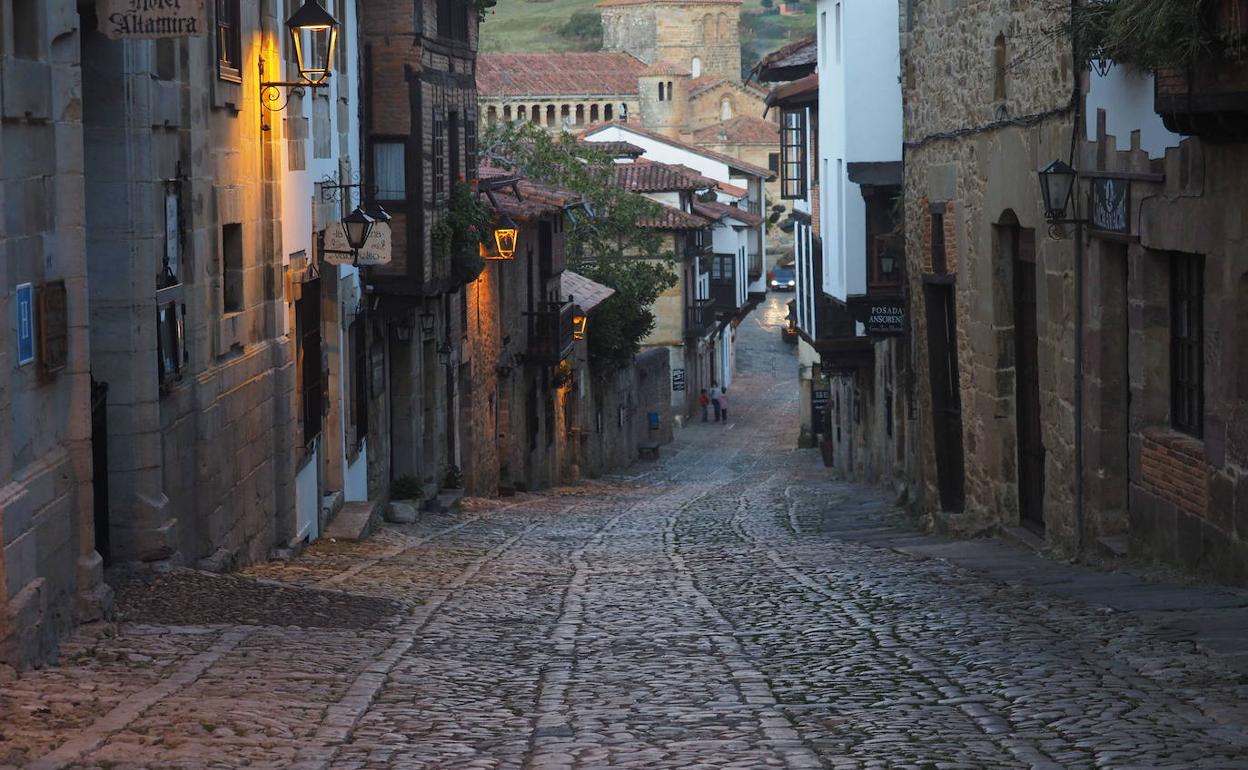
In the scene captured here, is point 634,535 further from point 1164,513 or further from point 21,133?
point 21,133

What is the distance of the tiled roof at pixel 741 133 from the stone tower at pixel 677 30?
85.3 feet

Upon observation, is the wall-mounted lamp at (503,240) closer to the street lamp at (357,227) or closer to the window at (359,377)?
the window at (359,377)

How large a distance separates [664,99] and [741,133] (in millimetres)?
14109

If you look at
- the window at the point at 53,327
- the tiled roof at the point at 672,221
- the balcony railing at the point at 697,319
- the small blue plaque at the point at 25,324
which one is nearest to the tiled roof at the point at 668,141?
the balcony railing at the point at 697,319

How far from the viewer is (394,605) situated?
11.8m

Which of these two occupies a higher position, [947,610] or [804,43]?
[804,43]

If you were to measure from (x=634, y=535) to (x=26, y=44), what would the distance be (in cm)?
1306

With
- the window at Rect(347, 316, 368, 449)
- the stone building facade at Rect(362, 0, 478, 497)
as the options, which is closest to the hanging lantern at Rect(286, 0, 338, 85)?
the window at Rect(347, 316, 368, 449)

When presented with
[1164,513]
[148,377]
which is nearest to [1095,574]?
[1164,513]

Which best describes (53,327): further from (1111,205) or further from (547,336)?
(547,336)

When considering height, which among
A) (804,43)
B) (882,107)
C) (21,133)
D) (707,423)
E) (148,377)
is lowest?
(707,423)

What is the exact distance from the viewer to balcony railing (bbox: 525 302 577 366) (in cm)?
3300

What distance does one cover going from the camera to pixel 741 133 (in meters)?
107

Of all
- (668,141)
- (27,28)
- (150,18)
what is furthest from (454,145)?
(668,141)
